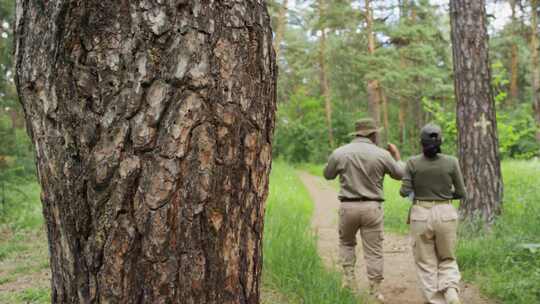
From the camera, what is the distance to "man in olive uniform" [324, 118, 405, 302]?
5.36 metres

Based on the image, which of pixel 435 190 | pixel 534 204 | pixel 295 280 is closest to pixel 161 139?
pixel 295 280

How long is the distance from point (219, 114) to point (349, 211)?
4.21 metres

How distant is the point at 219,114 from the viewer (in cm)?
143

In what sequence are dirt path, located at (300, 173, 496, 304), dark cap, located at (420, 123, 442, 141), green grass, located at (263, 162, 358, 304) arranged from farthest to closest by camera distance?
dirt path, located at (300, 173, 496, 304)
dark cap, located at (420, 123, 442, 141)
green grass, located at (263, 162, 358, 304)

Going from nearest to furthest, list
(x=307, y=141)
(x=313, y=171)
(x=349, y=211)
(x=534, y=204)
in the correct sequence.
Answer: (x=349, y=211) → (x=534, y=204) → (x=313, y=171) → (x=307, y=141)

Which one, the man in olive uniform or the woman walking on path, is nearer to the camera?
the woman walking on path

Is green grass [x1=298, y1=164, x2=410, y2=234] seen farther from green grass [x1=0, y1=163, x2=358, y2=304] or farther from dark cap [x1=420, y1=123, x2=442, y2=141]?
dark cap [x1=420, y1=123, x2=442, y2=141]

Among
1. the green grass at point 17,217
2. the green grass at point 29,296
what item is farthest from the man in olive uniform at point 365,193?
the green grass at point 17,217

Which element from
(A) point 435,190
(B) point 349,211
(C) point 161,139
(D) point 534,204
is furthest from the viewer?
(D) point 534,204

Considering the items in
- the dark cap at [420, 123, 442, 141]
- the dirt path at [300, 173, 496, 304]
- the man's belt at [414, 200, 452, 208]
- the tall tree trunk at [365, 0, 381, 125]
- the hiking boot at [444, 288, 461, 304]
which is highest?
the tall tree trunk at [365, 0, 381, 125]

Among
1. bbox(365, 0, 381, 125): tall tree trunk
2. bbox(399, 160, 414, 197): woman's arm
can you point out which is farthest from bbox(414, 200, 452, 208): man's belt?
bbox(365, 0, 381, 125): tall tree trunk

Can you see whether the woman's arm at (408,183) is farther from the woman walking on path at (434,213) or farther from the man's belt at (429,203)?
the man's belt at (429,203)

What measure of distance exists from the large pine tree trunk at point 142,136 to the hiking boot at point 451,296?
3.93m

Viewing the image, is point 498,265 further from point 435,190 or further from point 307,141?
point 307,141
